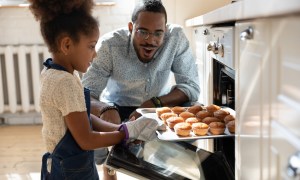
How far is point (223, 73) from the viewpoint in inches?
52.9

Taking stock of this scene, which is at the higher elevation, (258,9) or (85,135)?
(258,9)

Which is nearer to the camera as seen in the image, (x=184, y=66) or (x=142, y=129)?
(x=142, y=129)

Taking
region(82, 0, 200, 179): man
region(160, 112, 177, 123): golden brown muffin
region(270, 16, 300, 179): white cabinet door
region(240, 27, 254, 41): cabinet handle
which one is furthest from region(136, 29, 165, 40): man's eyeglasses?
region(270, 16, 300, 179): white cabinet door

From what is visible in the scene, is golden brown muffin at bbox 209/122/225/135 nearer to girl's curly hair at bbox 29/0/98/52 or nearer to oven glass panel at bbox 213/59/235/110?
oven glass panel at bbox 213/59/235/110

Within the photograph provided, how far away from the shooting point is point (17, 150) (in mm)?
2572

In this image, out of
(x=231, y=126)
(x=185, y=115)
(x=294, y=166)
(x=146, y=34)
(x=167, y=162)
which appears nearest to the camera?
(x=294, y=166)

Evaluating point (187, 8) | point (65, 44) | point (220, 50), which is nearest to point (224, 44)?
point (220, 50)

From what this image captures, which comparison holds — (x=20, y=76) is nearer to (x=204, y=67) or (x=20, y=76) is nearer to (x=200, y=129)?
(x=204, y=67)

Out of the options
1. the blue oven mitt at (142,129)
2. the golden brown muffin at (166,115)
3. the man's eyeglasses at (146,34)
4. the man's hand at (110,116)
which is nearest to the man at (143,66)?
the man's eyeglasses at (146,34)

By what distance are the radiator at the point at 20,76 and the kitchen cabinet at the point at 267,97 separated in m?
2.39

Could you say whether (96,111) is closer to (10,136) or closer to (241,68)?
(241,68)

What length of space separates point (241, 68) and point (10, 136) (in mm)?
2420

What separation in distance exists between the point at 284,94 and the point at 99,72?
1.22 metres

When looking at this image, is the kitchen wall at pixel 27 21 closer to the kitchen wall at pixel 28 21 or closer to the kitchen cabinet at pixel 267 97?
the kitchen wall at pixel 28 21
